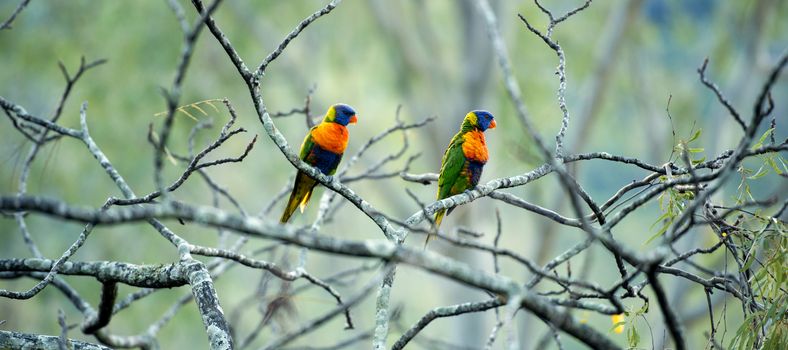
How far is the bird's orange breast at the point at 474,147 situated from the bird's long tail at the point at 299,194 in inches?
32.8

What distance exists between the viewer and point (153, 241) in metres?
9.20

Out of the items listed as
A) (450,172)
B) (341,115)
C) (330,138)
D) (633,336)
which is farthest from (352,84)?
(633,336)

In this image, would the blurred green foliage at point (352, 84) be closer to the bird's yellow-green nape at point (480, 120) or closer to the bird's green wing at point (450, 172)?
the bird's yellow-green nape at point (480, 120)

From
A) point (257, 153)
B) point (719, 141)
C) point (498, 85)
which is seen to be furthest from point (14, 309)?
point (719, 141)

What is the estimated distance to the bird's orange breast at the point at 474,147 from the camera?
11.5ft

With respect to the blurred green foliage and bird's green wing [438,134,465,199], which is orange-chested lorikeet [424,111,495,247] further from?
the blurred green foliage

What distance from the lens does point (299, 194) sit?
3.83 metres

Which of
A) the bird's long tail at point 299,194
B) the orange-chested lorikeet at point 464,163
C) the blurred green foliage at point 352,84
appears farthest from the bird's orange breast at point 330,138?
the blurred green foliage at point 352,84

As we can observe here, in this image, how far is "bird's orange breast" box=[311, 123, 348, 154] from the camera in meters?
3.83

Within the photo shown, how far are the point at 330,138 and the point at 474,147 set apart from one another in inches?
31.8

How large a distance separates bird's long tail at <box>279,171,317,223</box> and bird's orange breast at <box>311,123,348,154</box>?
221 millimetres

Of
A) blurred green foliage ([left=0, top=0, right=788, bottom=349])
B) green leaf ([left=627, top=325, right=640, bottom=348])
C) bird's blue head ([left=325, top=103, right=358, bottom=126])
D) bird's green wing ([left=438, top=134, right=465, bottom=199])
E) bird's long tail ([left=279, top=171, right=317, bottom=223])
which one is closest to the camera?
green leaf ([left=627, top=325, right=640, bottom=348])

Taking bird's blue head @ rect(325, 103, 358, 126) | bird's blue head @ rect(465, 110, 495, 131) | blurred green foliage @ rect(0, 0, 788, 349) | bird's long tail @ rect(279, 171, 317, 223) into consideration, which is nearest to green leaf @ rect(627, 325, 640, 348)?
bird's blue head @ rect(465, 110, 495, 131)

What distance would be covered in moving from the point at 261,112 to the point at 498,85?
694 cm
